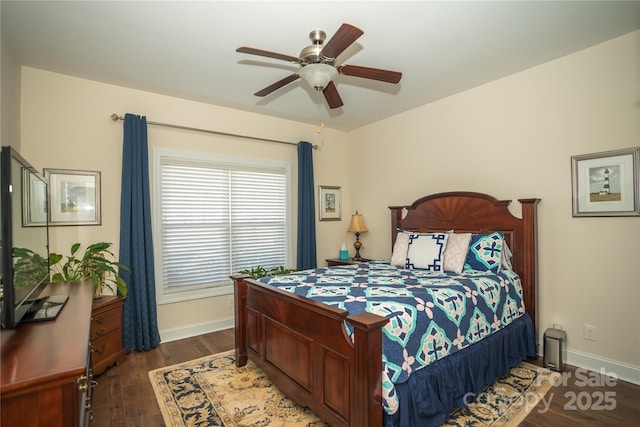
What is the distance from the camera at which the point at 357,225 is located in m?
4.73

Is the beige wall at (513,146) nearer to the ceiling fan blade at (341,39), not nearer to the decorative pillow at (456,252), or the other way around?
the decorative pillow at (456,252)

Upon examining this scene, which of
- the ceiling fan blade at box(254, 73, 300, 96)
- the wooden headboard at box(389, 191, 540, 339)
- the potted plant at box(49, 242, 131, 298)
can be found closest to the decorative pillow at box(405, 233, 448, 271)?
the wooden headboard at box(389, 191, 540, 339)

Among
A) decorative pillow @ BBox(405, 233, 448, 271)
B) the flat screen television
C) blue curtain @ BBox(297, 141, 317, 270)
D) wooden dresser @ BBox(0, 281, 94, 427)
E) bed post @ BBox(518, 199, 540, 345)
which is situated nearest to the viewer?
wooden dresser @ BBox(0, 281, 94, 427)

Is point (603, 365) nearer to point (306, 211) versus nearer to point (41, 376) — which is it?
point (306, 211)

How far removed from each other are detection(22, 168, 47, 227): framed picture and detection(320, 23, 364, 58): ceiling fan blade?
5.44ft

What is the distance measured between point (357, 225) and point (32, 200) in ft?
12.1

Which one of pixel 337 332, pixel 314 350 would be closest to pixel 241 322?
pixel 314 350

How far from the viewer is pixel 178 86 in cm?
338

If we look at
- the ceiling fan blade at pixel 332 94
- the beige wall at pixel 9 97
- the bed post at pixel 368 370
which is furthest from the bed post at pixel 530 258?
the beige wall at pixel 9 97

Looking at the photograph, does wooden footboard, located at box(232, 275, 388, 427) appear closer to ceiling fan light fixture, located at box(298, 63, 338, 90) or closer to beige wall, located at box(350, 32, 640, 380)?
ceiling fan light fixture, located at box(298, 63, 338, 90)

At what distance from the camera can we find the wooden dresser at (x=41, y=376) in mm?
941

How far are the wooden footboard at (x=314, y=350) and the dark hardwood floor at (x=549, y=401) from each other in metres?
0.82

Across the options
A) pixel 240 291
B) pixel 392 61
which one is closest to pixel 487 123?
pixel 392 61

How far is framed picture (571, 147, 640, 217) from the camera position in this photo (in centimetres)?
251
